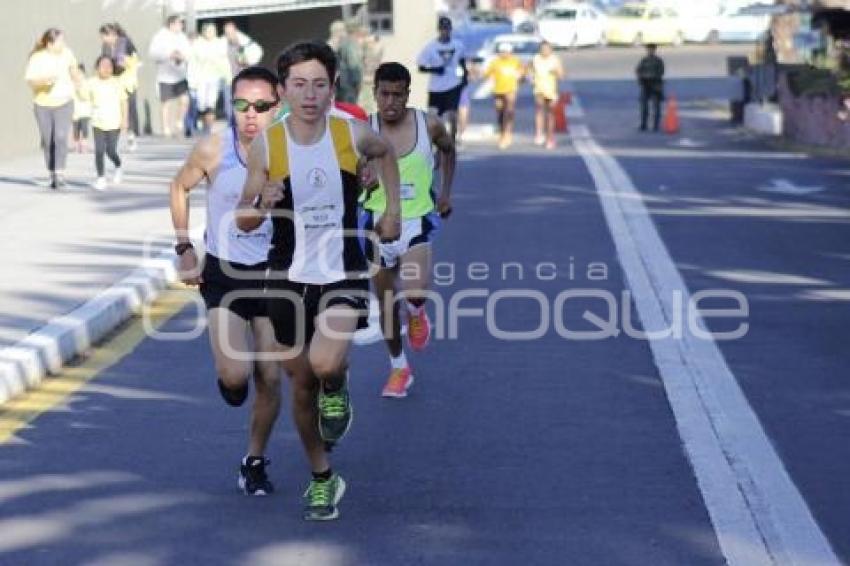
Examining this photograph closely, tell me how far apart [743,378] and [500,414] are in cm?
170

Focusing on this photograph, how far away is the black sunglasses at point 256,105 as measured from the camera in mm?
8656

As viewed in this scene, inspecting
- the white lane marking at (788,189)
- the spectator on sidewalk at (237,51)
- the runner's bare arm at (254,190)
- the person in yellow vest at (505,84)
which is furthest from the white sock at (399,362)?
the spectator on sidewalk at (237,51)

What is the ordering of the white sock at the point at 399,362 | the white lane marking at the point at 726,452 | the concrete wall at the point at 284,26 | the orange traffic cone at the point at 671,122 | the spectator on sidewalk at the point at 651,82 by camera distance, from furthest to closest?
the concrete wall at the point at 284,26 → the orange traffic cone at the point at 671,122 → the spectator on sidewalk at the point at 651,82 → the white sock at the point at 399,362 → the white lane marking at the point at 726,452

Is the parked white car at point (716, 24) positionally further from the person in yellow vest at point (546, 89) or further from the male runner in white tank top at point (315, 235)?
the male runner in white tank top at point (315, 235)

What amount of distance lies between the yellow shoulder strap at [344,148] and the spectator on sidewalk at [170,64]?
2411 cm

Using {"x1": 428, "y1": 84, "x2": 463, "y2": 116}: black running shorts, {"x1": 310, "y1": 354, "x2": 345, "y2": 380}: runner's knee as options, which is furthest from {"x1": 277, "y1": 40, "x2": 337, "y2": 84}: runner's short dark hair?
{"x1": 428, "y1": 84, "x2": 463, "y2": 116}: black running shorts

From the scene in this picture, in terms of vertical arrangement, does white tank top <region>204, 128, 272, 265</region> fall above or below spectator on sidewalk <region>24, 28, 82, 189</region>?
above

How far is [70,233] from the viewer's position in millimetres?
18719

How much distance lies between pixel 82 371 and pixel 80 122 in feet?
59.2

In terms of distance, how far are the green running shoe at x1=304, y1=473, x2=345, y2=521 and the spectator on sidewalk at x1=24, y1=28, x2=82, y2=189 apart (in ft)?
48.6

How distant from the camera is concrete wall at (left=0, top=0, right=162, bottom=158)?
28.5 meters

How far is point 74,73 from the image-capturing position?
24.5 m

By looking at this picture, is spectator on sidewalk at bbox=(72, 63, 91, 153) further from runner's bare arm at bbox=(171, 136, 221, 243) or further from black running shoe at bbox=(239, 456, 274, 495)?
black running shoe at bbox=(239, 456, 274, 495)

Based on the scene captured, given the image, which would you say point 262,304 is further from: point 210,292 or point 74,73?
point 74,73
